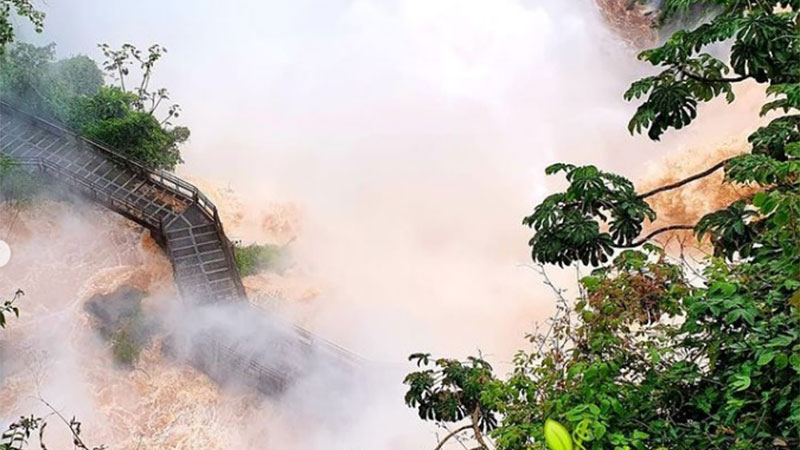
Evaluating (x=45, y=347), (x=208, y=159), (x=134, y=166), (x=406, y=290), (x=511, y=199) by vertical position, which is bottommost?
(x=45, y=347)

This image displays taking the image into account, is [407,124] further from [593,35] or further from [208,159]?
[593,35]

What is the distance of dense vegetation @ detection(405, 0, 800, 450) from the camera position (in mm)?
1967

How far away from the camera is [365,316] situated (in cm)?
952

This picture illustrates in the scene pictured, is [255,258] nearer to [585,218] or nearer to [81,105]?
[81,105]

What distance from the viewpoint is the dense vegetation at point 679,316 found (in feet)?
6.45

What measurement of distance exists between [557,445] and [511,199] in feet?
33.3

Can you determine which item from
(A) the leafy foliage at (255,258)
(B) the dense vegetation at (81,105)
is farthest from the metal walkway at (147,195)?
(A) the leafy foliage at (255,258)

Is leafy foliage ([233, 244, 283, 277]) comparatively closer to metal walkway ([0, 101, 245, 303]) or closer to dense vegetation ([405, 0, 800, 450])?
metal walkway ([0, 101, 245, 303])

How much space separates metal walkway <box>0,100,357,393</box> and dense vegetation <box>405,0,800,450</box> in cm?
475

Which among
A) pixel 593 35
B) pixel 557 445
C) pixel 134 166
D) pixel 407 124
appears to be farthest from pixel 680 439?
pixel 593 35

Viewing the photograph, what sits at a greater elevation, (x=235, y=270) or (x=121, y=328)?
(x=235, y=270)


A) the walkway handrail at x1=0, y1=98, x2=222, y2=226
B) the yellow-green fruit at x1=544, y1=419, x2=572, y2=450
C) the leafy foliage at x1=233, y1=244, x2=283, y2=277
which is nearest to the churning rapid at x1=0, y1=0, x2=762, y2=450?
the leafy foliage at x1=233, y1=244, x2=283, y2=277

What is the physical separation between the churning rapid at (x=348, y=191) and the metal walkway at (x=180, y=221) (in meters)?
0.36

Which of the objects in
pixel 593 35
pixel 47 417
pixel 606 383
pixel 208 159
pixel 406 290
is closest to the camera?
pixel 606 383
